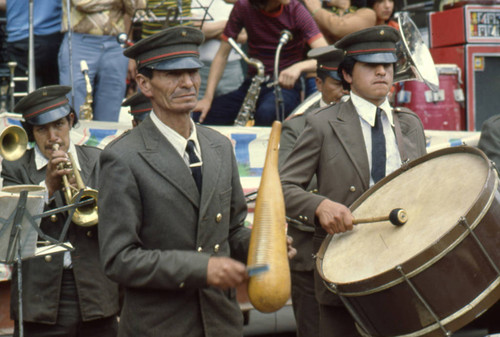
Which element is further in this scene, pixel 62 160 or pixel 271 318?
pixel 271 318

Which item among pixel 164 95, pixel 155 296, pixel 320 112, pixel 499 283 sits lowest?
pixel 499 283

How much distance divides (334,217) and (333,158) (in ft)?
1.55

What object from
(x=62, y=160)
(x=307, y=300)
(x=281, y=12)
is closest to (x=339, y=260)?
(x=307, y=300)

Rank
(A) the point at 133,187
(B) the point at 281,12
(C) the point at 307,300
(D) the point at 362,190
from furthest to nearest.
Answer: (B) the point at 281,12, (C) the point at 307,300, (D) the point at 362,190, (A) the point at 133,187

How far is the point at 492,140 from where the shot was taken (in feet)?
18.7

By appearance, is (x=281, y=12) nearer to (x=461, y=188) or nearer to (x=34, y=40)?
(x=34, y=40)

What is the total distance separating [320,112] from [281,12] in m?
2.96

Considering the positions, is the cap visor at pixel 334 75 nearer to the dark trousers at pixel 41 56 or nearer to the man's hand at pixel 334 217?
the man's hand at pixel 334 217

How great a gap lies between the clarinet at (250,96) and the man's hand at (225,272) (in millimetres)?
4346

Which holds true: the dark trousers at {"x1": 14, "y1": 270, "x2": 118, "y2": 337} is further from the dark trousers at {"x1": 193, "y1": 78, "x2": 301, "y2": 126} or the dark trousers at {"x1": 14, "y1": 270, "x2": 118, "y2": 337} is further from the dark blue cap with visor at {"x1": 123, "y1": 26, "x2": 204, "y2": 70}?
the dark trousers at {"x1": 193, "y1": 78, "x2": 301, "y2": 126}

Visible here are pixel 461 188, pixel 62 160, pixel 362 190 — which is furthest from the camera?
pixel 62 160

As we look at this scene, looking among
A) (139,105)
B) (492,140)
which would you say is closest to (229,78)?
(139,105)

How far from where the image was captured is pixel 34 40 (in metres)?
7.76

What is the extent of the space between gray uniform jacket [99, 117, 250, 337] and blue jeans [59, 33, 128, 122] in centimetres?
423
